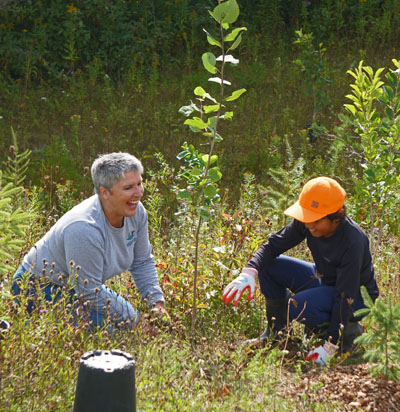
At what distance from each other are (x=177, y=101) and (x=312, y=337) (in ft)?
16.9

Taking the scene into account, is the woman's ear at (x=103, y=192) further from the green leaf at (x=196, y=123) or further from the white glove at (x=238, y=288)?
the white glove at (x=238, y=288)

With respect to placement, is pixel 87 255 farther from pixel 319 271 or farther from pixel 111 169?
pixel 319 271

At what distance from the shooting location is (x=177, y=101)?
847cm

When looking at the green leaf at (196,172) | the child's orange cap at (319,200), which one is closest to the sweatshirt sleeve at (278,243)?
the child's orange cap at (319,200)

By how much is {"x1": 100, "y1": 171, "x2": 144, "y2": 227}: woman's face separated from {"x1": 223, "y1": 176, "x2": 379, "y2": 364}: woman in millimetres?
744

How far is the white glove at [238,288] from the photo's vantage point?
4.00 m

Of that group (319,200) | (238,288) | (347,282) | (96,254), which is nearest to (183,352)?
(238,288)

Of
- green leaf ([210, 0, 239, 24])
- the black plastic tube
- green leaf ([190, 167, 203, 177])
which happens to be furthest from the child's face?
the black plastic tube

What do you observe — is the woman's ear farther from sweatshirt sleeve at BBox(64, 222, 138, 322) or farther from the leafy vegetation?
the leafy vegetation

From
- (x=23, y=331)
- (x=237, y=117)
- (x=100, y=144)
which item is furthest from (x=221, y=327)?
(x=237, y=117)

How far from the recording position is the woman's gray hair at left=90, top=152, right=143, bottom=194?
3.86 meters

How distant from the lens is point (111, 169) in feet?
12.7

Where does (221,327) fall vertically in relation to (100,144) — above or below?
below

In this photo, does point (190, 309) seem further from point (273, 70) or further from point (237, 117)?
point (273, 70)
